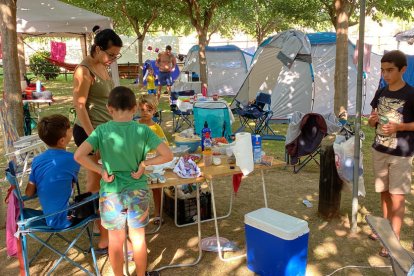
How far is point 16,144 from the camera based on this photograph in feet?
15.0

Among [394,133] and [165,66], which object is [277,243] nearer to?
[394,133]

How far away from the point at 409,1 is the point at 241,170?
24.8ft

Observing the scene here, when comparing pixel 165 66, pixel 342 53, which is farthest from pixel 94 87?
pixel 165 66

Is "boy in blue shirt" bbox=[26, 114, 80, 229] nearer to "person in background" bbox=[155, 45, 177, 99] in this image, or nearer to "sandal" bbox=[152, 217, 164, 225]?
"sandal" bbox=[152, 217, 164, 225]

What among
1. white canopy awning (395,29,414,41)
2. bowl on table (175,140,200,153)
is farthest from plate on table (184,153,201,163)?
white canopy awning (395,29,414,41)

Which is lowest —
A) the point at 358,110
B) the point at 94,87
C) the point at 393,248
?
the point at 393,248

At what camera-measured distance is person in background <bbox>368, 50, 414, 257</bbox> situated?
286 centimetres

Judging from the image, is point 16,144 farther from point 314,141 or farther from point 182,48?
point 182,48

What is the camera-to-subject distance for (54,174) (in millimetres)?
2553

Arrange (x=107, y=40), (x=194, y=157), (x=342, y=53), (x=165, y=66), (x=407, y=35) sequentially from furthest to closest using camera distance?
(x=165, y=66) → (x=407, y=35) → (x=342, y=53) → (x=194, y=157) → (x=107, y=40)

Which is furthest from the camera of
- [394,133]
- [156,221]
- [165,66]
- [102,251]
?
[165,66]

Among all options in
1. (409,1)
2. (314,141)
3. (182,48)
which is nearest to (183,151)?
(314,141)

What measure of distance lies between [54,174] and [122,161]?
0.54 metres

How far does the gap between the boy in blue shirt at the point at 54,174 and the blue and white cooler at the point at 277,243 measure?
126cm
